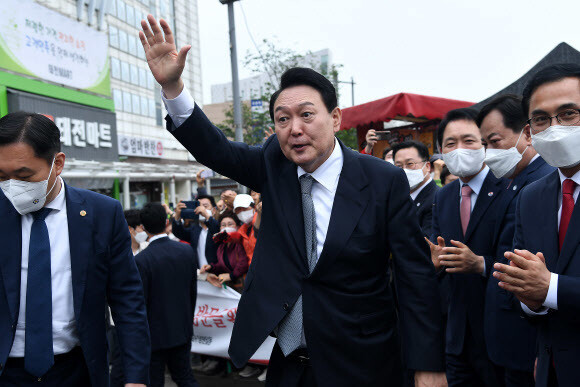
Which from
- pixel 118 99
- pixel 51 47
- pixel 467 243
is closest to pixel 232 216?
pixel 467 243

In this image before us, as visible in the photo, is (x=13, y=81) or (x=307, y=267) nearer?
(x=307, y=267)

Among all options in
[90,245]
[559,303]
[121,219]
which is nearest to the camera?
[559,303]

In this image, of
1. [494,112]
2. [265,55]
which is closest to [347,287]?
[494,112]

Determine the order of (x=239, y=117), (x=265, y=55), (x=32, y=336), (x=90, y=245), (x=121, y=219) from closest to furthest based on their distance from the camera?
(x=32, y=336)
(x=90, y=245)
(x=121, y=219)
(x=239, y=117)
(x=265, y=55)

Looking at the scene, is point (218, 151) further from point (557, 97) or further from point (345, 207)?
point (557, 97)

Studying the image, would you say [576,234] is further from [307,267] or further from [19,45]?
[19,45]

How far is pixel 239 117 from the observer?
9.00m

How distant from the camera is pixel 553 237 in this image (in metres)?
1.92

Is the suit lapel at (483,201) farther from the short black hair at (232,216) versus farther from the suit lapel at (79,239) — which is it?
the short black hair at (232,216)

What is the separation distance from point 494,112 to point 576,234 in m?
1.31

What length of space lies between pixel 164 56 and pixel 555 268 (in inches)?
75.0

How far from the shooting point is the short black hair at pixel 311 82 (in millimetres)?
2121

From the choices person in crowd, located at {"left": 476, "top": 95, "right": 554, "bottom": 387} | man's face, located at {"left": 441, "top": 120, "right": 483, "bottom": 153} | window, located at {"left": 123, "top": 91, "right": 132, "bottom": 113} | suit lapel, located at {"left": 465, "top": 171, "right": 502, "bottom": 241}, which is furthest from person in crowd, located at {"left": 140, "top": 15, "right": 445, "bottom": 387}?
window, located at {"left": 123, "top": 91, "right": 132, "bottom": 113}

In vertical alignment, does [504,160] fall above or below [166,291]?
above
